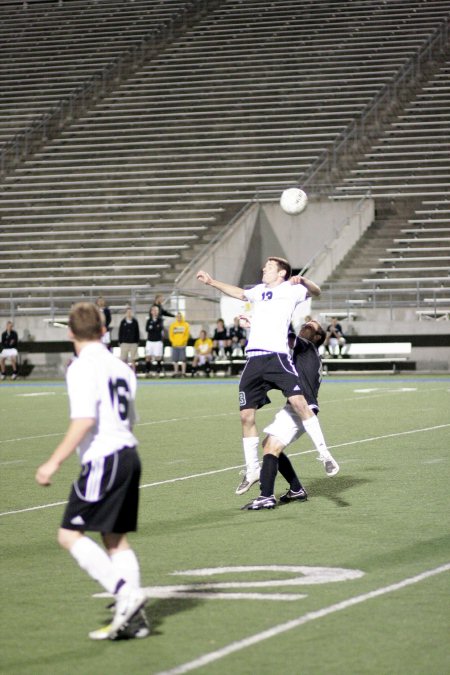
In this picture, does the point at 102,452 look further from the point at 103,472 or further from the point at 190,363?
the point at 190,363

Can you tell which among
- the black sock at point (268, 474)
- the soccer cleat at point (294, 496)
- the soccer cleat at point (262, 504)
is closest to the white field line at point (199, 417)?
the soccer cleat at point (294, 496)

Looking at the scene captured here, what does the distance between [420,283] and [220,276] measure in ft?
19.6

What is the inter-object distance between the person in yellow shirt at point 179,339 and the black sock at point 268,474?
70.3 ft

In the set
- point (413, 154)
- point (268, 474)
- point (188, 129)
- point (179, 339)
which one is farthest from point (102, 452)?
point (188, 129)

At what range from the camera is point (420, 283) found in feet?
111

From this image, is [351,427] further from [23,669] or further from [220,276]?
[220,276]

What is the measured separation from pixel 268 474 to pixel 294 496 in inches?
24.8

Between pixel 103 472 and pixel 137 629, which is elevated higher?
pixel 103 472

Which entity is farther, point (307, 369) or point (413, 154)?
point (413, 154)

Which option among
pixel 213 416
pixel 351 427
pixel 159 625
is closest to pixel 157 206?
pixel 213 416

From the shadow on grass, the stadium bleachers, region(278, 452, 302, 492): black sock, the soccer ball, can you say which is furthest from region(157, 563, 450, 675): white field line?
the stadium bleachers

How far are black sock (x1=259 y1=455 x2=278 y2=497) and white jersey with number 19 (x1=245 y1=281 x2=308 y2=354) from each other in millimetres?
870

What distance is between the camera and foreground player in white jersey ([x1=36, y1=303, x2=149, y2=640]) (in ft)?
19.1

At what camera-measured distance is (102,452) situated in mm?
5883
